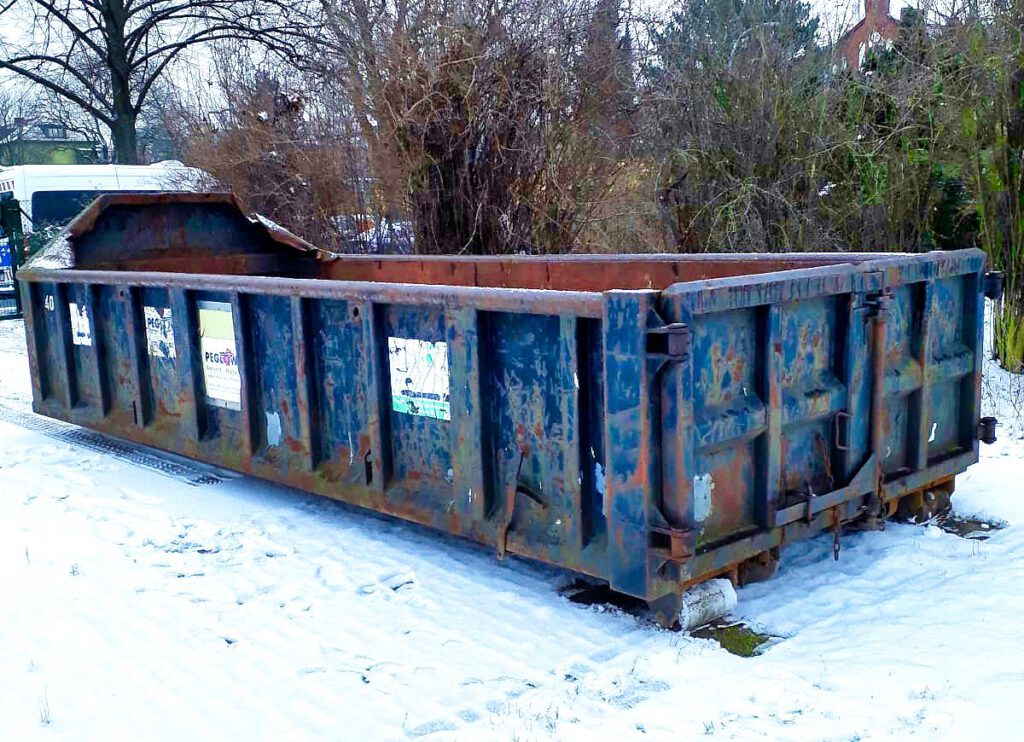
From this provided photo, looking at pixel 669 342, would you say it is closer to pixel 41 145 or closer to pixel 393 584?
pixel 393 584

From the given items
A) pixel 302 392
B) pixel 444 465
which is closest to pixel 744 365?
pixel 444 465

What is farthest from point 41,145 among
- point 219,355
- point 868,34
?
point 219,355

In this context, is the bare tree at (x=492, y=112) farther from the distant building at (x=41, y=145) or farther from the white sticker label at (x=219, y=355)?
the distant building at (x=41, y=145)

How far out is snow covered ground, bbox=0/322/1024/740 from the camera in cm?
338

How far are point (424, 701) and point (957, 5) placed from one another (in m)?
8.19

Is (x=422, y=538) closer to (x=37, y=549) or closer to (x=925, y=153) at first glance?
(x=37, y=549)

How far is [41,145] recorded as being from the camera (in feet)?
169

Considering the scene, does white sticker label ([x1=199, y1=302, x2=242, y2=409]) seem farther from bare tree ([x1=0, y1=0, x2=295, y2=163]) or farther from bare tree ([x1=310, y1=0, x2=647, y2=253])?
bare tree ([x1=0, y1=0, x2=295, y2=163])

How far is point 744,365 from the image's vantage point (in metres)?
4.20

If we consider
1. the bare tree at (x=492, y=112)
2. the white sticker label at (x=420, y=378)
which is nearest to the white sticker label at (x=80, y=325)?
the white sticker label at (x=420, y=378)

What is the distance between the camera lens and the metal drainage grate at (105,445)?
22.1 feet

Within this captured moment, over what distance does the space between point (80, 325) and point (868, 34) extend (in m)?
8.59

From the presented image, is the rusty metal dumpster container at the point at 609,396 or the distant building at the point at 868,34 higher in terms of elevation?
the distant building at the point at 868,34

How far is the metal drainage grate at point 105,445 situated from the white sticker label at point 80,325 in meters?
0.80
